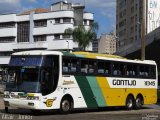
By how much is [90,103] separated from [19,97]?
182 inches

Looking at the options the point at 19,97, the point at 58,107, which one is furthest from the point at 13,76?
the point at 58,107

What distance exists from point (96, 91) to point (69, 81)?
2628 millimetres

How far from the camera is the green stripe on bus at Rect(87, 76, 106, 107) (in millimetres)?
24897

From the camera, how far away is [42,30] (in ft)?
335

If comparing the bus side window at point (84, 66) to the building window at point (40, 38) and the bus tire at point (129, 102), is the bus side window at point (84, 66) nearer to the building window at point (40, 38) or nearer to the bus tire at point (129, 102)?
the bus tire at point (129, 102)

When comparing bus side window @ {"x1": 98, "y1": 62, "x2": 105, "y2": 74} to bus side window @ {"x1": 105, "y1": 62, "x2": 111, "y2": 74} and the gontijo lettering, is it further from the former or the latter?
the gontijo lettering

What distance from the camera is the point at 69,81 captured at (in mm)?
23297

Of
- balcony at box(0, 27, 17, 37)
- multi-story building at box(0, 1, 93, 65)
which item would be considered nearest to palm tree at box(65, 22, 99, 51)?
multi-story building at box(0, 1, 93, 65)

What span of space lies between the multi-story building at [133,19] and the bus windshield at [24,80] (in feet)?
321

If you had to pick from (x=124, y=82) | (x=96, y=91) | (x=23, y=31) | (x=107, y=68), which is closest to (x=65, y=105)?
(x=96, y=91)

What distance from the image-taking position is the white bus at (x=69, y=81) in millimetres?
21750

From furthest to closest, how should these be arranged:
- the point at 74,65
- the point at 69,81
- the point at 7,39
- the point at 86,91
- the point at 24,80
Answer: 1. the point at 7,39
2. the point at 86,91
3. the point at 74,65
4. the point at 69,81
5. the point at 24,80

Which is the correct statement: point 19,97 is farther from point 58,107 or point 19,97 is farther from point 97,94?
point 97,94

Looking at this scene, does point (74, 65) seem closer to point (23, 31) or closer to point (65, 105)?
point (65, 105)
